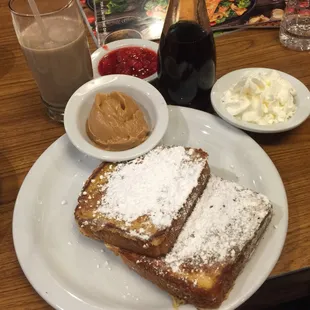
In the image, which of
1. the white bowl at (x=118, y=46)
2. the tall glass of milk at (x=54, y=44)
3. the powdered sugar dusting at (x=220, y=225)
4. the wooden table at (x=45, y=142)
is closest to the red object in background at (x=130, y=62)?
the white bowl at (x=118, y=46)

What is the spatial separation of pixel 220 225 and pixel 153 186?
0.62 ft

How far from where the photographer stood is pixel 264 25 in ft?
5.52

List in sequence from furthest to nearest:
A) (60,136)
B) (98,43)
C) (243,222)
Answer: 1. (98,43)
2. (60,136)
3. (243,222)

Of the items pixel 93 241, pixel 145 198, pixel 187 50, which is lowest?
pixel 93 241

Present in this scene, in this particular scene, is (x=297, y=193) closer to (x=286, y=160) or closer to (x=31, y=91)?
(x=286, y=160)

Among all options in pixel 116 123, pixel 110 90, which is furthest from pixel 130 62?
pixel 116 123

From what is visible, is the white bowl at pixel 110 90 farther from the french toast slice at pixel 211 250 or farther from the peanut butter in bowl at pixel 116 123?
the french toast slice at pixel 211 250

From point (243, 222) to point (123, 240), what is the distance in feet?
0.92

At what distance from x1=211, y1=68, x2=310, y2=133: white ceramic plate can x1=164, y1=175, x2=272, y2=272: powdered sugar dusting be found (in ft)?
0.78

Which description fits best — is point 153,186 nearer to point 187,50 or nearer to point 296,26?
point 187,50

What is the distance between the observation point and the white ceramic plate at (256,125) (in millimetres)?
1220

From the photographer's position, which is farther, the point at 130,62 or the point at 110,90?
the point at 130,62

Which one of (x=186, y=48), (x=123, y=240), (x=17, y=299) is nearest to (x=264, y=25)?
(x=186, y=48)

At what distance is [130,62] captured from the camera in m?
1.48
